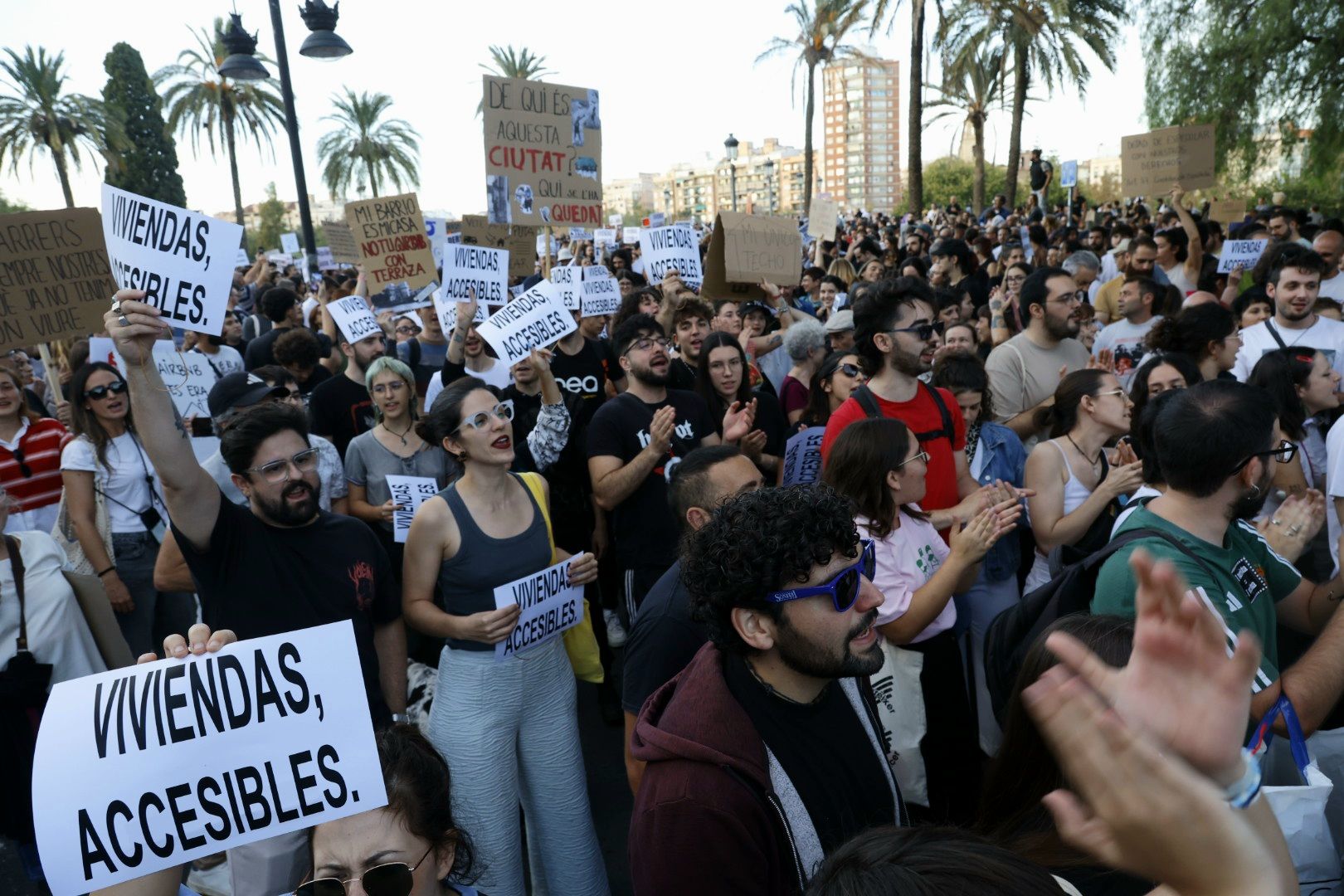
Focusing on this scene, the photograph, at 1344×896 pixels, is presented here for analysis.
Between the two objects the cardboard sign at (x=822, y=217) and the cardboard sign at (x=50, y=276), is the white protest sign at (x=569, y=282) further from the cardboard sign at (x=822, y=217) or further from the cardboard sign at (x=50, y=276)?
the cardboard sign at (x=822, y=217)

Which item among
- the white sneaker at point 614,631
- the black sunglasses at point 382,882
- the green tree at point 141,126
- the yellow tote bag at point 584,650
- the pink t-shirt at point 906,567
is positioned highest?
the green tree at point 141,126

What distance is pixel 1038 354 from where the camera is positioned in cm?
540

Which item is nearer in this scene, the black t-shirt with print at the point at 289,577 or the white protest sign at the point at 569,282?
the black t-shirt with print at the point at 289,577

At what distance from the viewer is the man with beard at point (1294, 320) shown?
5.21m

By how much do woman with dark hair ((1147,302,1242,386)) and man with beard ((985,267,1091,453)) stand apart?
0.52 metres

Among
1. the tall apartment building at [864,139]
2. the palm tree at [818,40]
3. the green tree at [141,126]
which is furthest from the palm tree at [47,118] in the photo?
the tall apartment building at [864,139]

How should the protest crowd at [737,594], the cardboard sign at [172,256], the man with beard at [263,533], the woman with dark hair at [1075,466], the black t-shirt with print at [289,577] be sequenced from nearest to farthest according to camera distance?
1. the protest crowd at [737,594]
2. the man with beard at [263,533]
3. the black t-shirt with print at [289,577]
4. the cardboard sign at [172,256]
5. the woman with dark hair at [1075,466]

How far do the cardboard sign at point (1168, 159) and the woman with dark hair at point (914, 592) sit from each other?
9038 millimetres

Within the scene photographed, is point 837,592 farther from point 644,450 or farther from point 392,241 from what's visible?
point 392,241

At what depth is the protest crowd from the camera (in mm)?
1352

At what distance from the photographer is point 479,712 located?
3213 mm

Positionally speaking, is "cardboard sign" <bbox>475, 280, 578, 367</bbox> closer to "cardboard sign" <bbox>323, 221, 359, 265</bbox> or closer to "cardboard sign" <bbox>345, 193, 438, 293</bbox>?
"cardboard sign" <bbox>345, 193, 438, 293</bbox>

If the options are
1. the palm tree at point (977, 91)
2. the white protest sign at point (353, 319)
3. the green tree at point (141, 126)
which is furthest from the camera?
the green tree at point (141, 126)

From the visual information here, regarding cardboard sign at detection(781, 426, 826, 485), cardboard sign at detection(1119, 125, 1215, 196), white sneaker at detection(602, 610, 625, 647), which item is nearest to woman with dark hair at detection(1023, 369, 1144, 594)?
cardboard sign at detection(781, 426, 826, 485)
